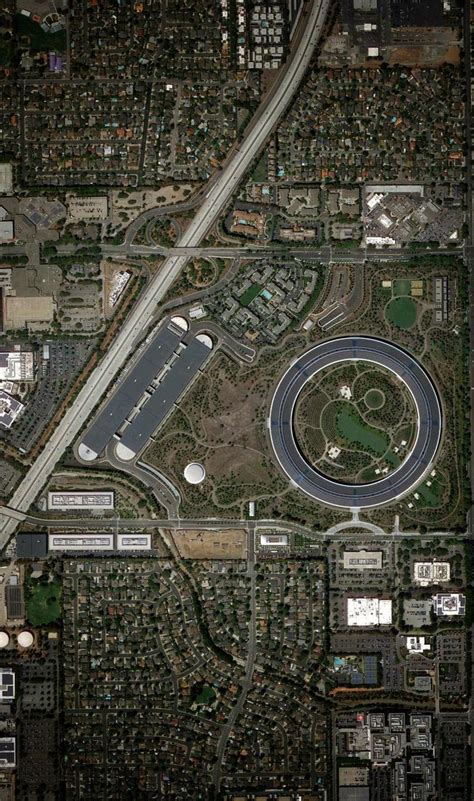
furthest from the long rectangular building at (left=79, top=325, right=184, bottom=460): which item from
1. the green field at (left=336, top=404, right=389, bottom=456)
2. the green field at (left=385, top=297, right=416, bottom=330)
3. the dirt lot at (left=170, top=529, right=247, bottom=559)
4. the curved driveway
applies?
the green field at (left=385, top=297, right=416, bottom=330)

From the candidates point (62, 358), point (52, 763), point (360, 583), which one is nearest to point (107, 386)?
point (62, 358)

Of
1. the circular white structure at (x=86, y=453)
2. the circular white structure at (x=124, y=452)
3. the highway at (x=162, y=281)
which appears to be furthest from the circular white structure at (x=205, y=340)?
the circular white structure at (x=86, y=453)

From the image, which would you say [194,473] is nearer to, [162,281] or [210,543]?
[210,543]

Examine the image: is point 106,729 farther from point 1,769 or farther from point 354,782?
point 354,782

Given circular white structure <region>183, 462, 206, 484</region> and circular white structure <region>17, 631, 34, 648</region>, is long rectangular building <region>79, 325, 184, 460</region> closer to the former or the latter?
circular white structure <region>183, 462, 206, 484</region>

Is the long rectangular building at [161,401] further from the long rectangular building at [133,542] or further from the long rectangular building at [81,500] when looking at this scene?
the long rectangular building at [133,542]

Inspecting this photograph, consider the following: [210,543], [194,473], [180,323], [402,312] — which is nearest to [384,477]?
[402,312]
